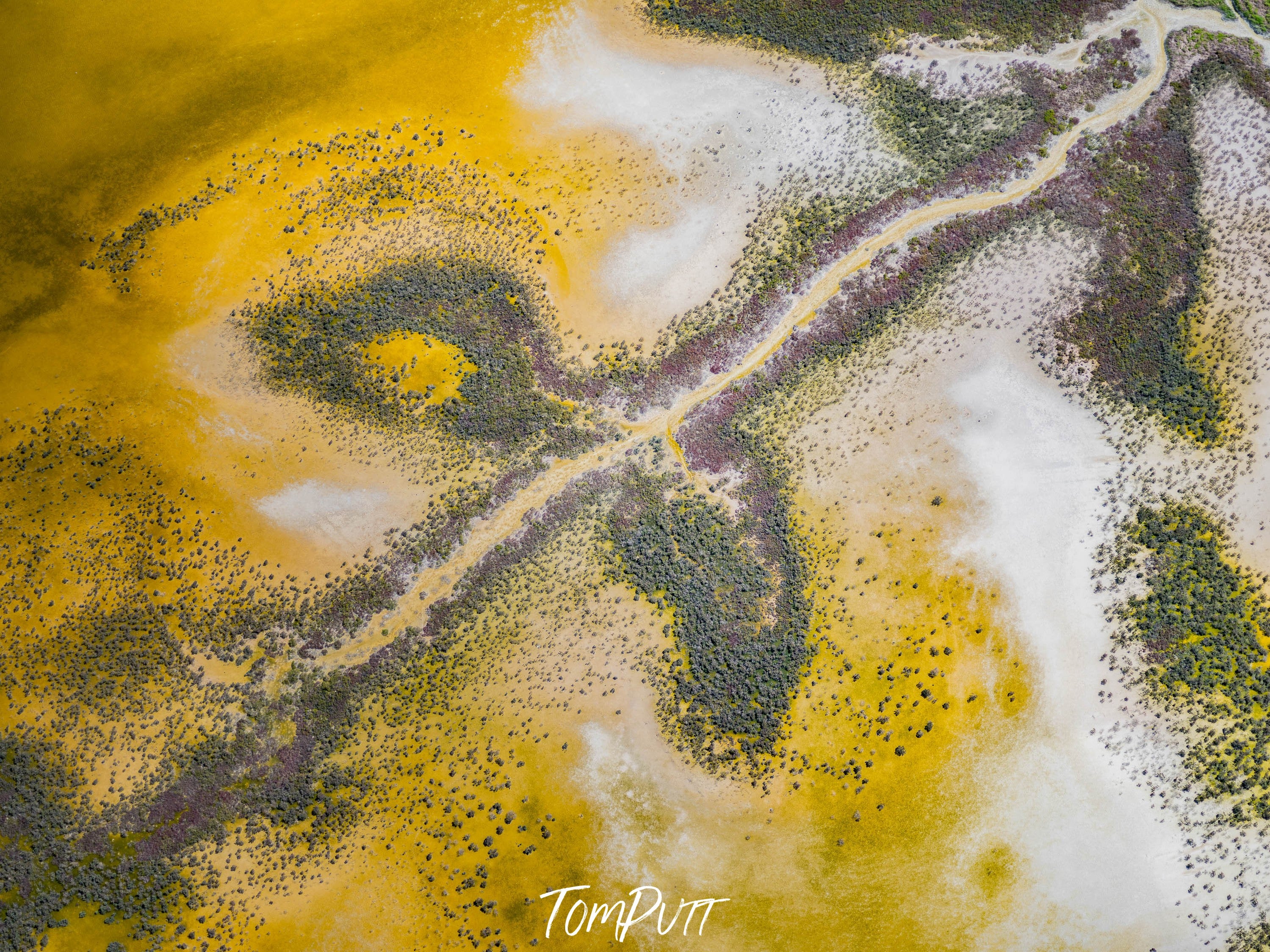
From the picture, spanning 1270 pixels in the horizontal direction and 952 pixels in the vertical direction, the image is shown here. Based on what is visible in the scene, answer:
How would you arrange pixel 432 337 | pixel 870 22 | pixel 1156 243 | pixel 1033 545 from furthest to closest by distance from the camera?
pixel 870 22, pixel 1156 243, pixel 432 337, pixel 1033 545

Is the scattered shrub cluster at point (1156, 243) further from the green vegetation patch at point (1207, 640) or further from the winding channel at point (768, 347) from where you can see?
the green vegetation patch at point (1207, 640)

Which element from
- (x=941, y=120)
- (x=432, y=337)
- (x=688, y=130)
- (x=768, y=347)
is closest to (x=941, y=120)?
(x=941, y=120)

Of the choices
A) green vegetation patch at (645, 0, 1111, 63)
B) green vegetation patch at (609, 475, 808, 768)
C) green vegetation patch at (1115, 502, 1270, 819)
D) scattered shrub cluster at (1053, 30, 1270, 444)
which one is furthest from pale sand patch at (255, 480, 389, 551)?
green vegetation patch at (1115, 502, 1270, 819)

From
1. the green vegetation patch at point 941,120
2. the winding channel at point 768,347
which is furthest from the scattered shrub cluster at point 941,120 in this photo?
the winding channel at point 768,347

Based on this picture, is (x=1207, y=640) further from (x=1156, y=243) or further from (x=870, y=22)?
(x=870, y=22)

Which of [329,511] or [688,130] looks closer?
[329,511]

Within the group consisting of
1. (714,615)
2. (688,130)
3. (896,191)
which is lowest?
(714,615)

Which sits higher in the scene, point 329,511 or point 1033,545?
point 1033,545
